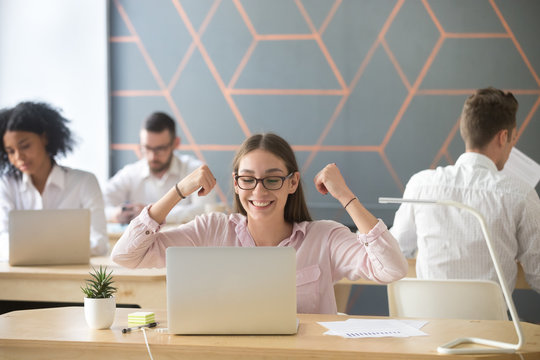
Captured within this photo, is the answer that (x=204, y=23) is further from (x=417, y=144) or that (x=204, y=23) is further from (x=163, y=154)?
(x=417, y=144)

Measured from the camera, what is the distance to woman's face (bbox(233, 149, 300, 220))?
234cm

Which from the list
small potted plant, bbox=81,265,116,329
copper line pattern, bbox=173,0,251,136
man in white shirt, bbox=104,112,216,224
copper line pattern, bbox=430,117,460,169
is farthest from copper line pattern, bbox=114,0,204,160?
small potted plant, bbox=81,265,116,329

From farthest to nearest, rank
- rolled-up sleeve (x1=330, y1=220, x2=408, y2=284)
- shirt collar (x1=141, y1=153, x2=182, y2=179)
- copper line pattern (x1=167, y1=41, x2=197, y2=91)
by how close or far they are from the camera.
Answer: copper line pattern (x1=167, y1=41, x2=197, y2=91)
shirt collar (x1=141, y1=153, x2=182, y2=179)
rolled-up sleeve (x1=330, y1=220, x2=408, y2=284)

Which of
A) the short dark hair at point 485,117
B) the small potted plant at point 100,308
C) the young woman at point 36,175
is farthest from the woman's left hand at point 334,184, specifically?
the young woman at point 36,175

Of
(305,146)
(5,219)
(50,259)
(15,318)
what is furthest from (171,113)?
(15,318)

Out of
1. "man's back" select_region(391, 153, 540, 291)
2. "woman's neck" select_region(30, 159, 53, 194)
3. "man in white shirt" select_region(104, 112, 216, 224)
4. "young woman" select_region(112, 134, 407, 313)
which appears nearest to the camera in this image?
"young woman" select_region(112, 134, 407, 313)

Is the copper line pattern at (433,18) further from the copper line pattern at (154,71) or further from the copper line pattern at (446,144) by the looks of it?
the copper line pattern at (154,71)

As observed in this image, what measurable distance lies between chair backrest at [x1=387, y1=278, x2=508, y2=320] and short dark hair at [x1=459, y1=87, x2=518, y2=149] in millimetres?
924

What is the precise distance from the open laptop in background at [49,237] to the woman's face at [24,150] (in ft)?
2.14

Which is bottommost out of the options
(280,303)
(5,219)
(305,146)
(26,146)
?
(280,303)

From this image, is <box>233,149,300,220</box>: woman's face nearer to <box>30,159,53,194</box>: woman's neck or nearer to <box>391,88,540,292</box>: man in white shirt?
<box>391,88,540,292</box>: man in white shirt

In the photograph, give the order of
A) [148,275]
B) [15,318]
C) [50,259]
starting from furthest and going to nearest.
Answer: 1. [50,259]
2. [148,275]
3. [15,318]

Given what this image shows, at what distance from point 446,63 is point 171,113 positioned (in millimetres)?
2201

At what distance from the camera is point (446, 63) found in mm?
5387
